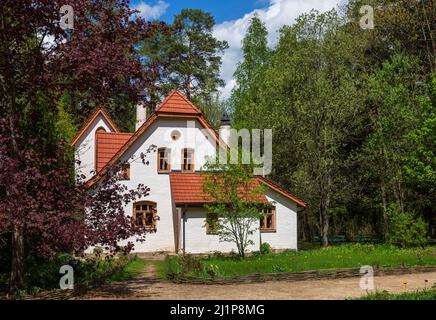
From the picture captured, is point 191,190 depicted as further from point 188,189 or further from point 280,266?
point 280,266

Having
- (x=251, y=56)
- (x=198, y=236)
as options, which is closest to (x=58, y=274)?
(x=198, y=236)

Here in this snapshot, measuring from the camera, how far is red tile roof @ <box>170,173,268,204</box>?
25.2 m

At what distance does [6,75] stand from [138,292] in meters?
6.64

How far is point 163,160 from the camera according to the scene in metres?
27.2

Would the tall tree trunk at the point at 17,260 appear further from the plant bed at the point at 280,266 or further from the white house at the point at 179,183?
the white house at the point at 179,183

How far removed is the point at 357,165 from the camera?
30875 millimetres

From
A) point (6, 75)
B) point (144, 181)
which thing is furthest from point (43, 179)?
point (144, 181)

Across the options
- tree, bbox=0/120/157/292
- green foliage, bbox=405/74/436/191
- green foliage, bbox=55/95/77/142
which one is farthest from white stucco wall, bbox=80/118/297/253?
tree, bbox=0/120/157/292

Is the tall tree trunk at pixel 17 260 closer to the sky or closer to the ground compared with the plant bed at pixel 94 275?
closer to the sky

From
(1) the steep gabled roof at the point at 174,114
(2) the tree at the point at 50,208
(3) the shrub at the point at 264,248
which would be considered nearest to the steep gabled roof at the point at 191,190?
(3) the shrub at the point at 264,248

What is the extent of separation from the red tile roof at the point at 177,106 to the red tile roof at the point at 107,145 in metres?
3.96

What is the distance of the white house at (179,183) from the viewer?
25484mm

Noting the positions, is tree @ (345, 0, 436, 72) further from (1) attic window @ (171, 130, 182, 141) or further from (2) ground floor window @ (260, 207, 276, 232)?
(1) attic window @ (171, 130, 182, 141)

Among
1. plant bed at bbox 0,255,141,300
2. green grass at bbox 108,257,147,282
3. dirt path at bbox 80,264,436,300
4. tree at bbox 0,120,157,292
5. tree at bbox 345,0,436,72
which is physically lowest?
dirt path at bbox 80,264,436,300
